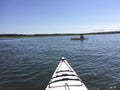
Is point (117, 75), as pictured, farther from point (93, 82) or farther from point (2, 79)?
point (2, 79)

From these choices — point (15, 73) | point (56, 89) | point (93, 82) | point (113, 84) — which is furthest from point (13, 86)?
point (113, 84)

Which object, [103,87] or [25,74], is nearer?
[103,87]

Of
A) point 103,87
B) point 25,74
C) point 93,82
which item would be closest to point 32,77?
point 25,74

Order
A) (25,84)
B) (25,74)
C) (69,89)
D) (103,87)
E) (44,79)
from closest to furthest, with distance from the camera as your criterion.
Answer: (69,89), (103,87), (25,84), (44,79), (25,74)

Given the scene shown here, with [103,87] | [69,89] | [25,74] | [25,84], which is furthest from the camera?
[25,74]

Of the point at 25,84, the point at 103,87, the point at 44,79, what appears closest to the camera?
the point at 103,87

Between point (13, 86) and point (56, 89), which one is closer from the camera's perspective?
point (56, 89)

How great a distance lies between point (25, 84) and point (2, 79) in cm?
238

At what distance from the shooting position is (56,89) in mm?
7012

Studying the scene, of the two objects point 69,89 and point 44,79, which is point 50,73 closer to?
point 44,79

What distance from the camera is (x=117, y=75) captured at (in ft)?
38.3

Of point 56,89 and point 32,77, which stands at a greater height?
point 56,89

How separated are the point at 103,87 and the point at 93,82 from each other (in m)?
0.98

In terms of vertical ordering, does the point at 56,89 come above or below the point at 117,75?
above
